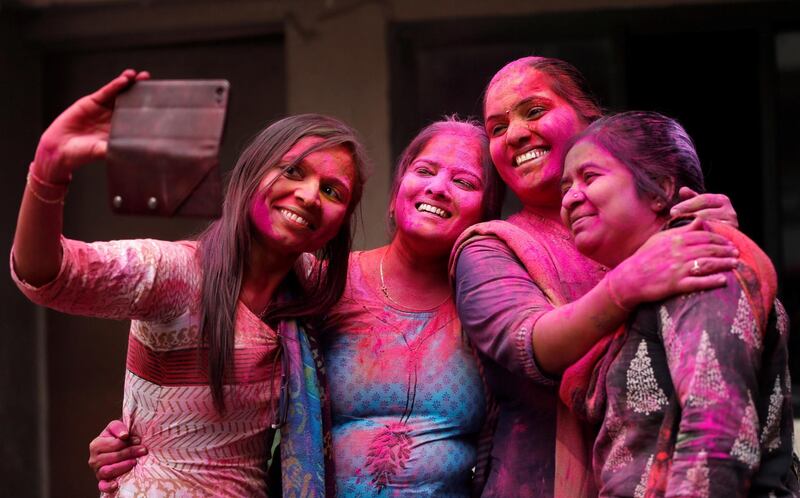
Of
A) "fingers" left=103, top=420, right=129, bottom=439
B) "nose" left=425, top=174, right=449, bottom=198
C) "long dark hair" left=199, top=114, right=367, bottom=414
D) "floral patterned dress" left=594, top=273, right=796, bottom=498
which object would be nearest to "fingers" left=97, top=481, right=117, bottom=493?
"fingers" left=103, top=420, right=129, bottom=439

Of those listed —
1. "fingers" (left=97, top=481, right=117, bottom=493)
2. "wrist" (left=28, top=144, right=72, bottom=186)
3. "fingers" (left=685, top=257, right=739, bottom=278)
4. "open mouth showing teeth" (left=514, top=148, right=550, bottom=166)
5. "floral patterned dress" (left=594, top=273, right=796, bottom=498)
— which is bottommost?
"fingers" (left=97, top=481, right=117, bottom=493)

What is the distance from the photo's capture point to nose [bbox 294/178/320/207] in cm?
280

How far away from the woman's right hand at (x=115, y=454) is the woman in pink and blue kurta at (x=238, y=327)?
0.06 ft

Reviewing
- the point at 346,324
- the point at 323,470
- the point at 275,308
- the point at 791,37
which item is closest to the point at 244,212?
the point at 275,308

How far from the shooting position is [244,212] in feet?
9.32

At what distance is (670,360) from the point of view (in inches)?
85.8

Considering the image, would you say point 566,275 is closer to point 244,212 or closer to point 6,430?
point 244,212

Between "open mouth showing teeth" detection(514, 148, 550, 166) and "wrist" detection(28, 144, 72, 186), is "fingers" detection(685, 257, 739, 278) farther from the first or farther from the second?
"wrist" detection(28, 144, 72, 186)

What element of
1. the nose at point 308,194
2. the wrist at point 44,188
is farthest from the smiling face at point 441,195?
the wrist at point 44,188

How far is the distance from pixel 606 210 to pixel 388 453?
2.97 feet

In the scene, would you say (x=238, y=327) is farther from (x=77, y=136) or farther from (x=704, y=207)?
(x=704, y=207)

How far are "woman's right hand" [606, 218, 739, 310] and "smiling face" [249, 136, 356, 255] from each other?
84 cm

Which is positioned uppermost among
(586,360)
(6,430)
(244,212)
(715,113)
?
(715,113)

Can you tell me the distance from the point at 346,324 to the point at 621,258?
2.94ft
